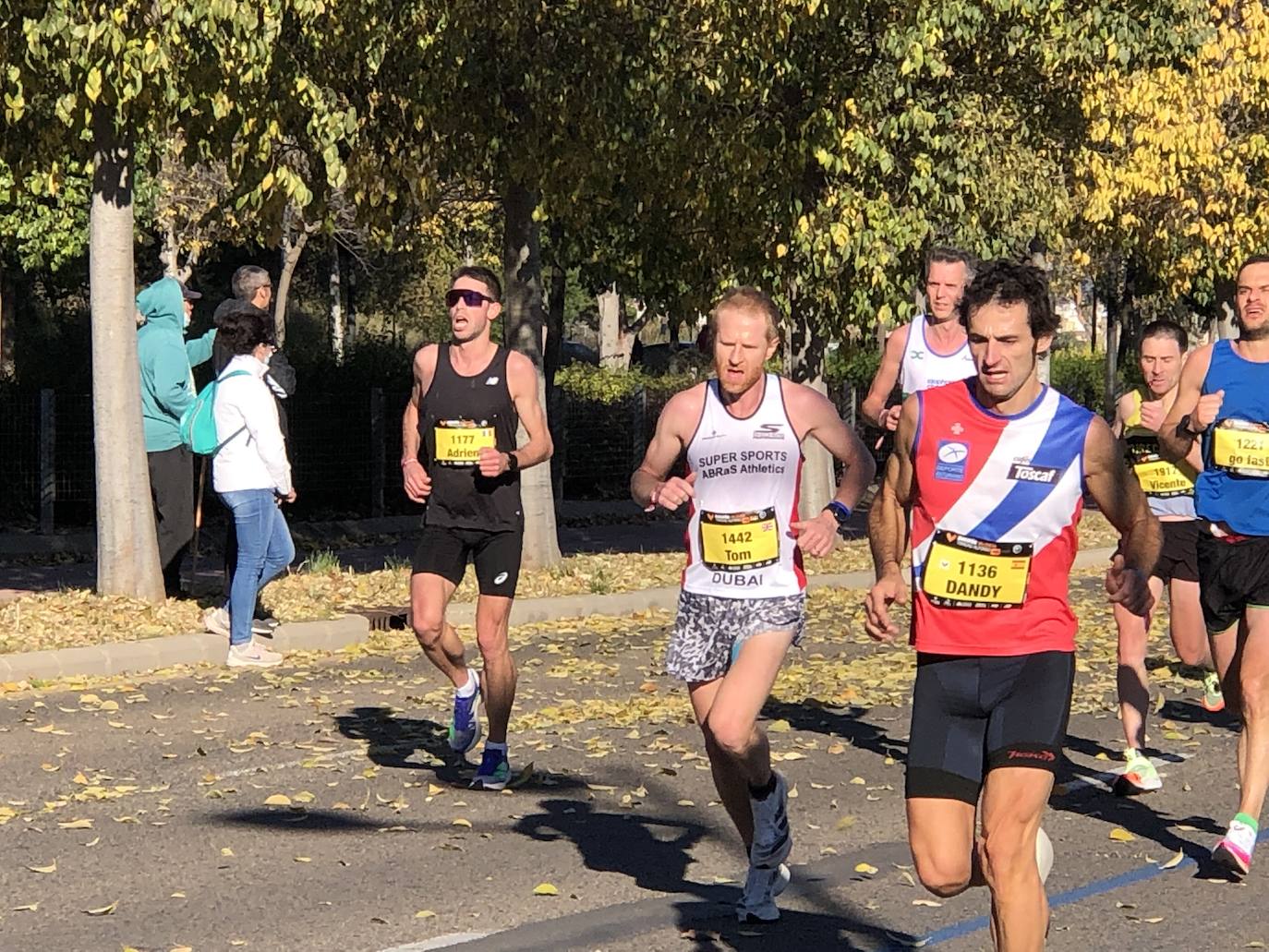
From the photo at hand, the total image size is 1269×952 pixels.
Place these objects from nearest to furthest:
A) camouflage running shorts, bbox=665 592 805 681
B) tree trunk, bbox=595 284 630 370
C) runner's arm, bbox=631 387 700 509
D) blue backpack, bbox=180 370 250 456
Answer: camouflage running shorts, bbox=665 592 805 681 < runner's arm, bbox=631 387 700 509 < blue backpack, bbox=180 370 250 456 < tree trunk, bbox=595 284 630 370

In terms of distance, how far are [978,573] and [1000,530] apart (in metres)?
0.13

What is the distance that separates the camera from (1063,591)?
18.6 ft

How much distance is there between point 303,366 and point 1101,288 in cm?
4064

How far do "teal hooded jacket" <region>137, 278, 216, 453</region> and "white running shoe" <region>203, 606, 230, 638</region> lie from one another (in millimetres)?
1730

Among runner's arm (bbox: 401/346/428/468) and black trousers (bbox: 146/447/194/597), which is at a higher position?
runner's arm (bbox: 401/346/428/468)

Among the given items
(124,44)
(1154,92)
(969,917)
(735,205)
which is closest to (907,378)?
(969,917)

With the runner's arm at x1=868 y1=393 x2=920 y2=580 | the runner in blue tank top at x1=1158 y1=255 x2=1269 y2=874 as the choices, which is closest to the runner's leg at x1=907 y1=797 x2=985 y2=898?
the runner's arm at x1=868 y1=393 x2=920 y2=580

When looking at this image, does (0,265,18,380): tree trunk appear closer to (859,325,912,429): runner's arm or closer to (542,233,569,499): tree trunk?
(542,233,569,499): tree trunk

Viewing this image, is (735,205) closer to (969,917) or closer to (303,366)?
(303,366)

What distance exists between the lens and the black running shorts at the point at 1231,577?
786cm

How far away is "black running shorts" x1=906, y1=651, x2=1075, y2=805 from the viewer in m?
5.46

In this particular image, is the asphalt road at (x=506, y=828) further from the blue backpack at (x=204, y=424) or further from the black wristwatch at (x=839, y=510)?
the blue backpack at (x=204, y=424)

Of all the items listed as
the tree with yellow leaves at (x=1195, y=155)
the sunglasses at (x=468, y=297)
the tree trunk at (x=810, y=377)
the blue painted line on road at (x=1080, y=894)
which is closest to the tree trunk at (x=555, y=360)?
the tree trunk at (x=810, y=377)

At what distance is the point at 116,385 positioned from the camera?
44.8ft
